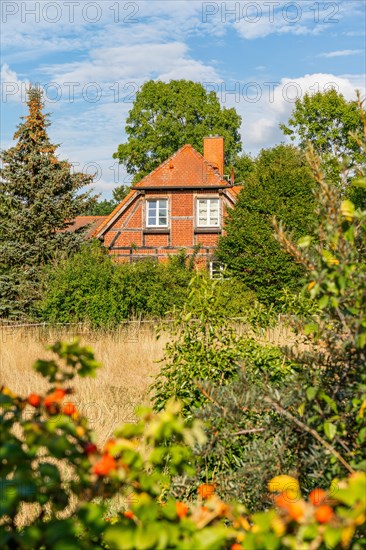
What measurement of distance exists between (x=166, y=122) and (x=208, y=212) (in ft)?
48.1

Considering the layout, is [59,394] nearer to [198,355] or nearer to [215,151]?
[198,355]

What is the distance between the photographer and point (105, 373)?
9.54 meters

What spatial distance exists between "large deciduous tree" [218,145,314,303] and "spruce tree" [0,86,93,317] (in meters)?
5.41

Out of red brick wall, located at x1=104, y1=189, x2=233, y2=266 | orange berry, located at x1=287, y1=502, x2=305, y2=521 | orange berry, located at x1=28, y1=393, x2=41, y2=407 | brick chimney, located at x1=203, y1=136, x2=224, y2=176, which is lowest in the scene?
orange berry, located at x1=287, y1=502, x2=305, y2=521

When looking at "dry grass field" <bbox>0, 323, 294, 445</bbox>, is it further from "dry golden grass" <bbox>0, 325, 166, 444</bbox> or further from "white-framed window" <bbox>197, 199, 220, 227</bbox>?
"white-framed window" <bbox>197, 199, 220, 227</bbox>

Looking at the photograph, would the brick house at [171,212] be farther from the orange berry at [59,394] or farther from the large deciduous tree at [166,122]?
the orange berry at [59,394]

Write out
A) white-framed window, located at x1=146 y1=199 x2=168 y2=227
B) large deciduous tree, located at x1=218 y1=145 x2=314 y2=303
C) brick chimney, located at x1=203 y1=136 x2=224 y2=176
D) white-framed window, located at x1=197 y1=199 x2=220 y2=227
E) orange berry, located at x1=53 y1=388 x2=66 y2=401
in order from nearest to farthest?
orange berry, located at x1=53 y1=388 x2=66 y2=401 → large deciduous tree, located at x1=218 y1=145 x2=314 y2=303 → white-framed window, located at x1=197 y1=199 x2=220 y2=227 → white-framed window, located at x1=146 y1=199 x2=168 y2=227 → brick chimney, located at x1=203 y1=136 x2=224 y2=176

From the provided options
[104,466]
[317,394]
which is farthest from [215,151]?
[104,466]

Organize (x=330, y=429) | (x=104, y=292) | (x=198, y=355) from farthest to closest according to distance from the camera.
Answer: (x=104, y=292) < (x=198, y=355) < (x=330, y=429)

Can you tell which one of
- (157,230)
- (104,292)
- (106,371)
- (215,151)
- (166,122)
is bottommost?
(106,371)

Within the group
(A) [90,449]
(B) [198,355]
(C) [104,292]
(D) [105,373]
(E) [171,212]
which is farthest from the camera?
(E) [171,212]

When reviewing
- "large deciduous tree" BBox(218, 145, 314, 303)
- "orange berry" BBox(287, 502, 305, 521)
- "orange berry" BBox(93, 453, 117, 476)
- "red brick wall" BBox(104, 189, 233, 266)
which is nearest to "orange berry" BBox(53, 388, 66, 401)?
"orange berry" BBox(93, 453, 117, 476)

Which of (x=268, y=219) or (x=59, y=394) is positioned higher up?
(x=268, y=219)

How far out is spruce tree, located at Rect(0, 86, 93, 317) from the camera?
71.7ft
